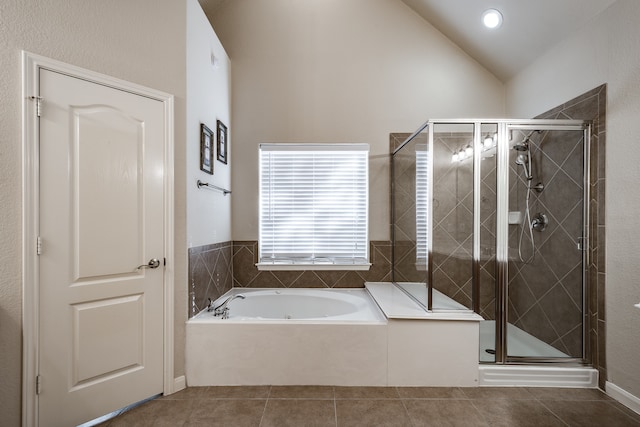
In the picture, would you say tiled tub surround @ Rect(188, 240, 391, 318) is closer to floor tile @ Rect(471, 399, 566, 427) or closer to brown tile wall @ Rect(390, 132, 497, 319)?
brown tile wall @ Rect(390, 132, 497, 319)

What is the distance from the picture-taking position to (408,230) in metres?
2.77

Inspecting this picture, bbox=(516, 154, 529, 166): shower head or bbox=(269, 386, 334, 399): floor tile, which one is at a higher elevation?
bbox=(516, 154, 529, 166): shower head

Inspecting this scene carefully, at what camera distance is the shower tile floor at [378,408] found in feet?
5.93

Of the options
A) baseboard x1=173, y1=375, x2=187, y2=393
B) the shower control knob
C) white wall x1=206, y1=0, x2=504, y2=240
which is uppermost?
white wall x1=206, y1=0, x2=504, y2=240

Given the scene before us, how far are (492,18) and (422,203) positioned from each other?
1716mm

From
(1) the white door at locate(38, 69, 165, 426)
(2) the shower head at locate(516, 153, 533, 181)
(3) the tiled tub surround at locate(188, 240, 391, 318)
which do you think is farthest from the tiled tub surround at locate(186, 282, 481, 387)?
(2) the shower head at locate(516, 153, 533, 181)

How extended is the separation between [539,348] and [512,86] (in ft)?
8.23

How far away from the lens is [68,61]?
1.71m

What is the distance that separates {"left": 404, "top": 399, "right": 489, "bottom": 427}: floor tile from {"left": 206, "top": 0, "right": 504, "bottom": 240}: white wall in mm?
2002

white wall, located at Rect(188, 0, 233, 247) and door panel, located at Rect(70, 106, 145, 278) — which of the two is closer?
door panel, located at Rect(70, 106, 145, 278)

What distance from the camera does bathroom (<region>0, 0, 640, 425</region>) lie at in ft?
5.58

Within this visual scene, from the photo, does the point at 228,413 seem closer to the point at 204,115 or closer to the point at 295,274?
the point at 295,274

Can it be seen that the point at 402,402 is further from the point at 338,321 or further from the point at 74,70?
the point at 74,70

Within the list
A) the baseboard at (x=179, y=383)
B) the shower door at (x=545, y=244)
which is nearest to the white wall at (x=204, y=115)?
the baseboard at (x=179, y=383)
